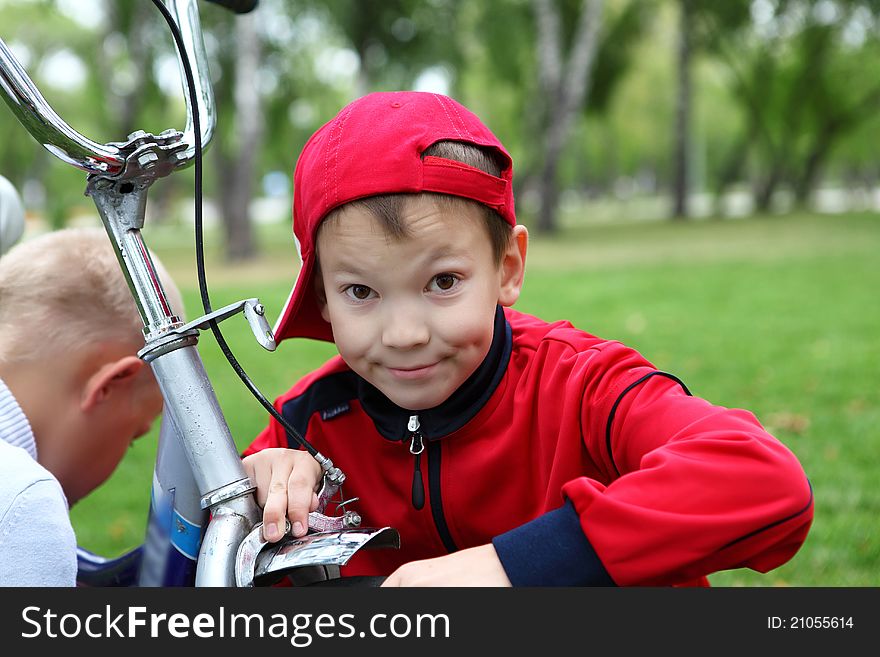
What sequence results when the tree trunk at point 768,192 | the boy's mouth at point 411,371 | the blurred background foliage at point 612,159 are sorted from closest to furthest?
the boy's mouth at point 411,371 → the blurred background foliage at point 612,159 → the tree trunk at point 768,192

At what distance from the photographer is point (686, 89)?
20.8 meters

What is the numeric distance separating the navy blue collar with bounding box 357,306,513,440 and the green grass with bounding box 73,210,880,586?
1.57 meters

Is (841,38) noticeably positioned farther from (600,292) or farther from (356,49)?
(600,292)

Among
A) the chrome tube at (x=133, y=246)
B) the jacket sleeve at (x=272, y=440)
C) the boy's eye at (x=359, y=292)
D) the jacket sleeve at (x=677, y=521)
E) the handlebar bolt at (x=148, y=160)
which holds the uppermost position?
the handlebar bolt at (x=148, y=160)

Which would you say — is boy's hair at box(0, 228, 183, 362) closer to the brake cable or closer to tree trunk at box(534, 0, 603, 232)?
the brake cable

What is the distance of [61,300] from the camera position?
1960mm

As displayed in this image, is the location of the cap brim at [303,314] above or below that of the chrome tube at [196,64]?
below

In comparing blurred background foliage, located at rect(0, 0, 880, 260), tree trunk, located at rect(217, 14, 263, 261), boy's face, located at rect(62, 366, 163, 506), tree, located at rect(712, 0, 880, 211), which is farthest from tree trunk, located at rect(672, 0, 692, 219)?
boy's face, located at rect(62, 366, 163, 506)

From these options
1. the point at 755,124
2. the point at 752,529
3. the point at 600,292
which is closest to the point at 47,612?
the point at 752,529

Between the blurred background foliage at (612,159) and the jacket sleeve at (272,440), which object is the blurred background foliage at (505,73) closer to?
the blurred background foliage at (612,159)

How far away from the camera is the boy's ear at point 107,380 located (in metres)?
1.93

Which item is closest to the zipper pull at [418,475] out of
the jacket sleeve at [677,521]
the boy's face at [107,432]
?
the jacket sleeve at [677,521]

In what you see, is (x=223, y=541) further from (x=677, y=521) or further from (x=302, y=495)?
(x=677, y=521)

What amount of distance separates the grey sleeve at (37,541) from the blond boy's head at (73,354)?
0.49 meters
